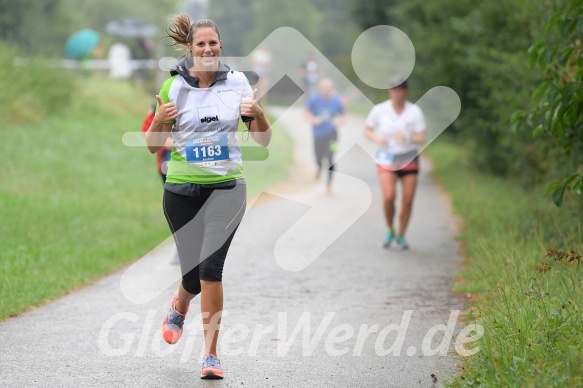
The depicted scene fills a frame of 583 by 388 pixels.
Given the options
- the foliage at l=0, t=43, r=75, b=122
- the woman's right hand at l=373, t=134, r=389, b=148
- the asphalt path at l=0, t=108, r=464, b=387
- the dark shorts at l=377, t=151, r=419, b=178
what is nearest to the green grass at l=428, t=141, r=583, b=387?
the asphalt path at l=0, t=108, r=464, b=387

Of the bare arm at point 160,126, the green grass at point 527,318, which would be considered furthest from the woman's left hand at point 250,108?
the green grass at point 527,318

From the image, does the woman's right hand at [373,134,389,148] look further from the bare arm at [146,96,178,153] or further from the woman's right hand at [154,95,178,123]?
the woman's right hand at [154,95,178,123]

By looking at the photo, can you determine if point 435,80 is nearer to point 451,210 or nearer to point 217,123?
point 451,210

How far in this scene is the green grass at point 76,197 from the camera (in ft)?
31.5

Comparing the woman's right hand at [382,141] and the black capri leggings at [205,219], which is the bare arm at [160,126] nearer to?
the black capri leggings at [205,219]

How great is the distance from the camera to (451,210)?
52.0ft

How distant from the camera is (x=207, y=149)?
6.05 m

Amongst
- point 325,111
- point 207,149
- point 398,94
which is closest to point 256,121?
point 207,149

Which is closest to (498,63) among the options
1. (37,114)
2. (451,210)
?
(451,210)

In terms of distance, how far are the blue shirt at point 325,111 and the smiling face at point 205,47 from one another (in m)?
12.6

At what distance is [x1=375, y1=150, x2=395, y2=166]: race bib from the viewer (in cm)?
1177

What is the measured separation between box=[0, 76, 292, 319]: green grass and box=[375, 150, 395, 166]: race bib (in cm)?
285

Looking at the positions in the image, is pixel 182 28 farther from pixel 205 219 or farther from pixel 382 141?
pixel 382 141

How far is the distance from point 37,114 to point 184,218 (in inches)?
794
